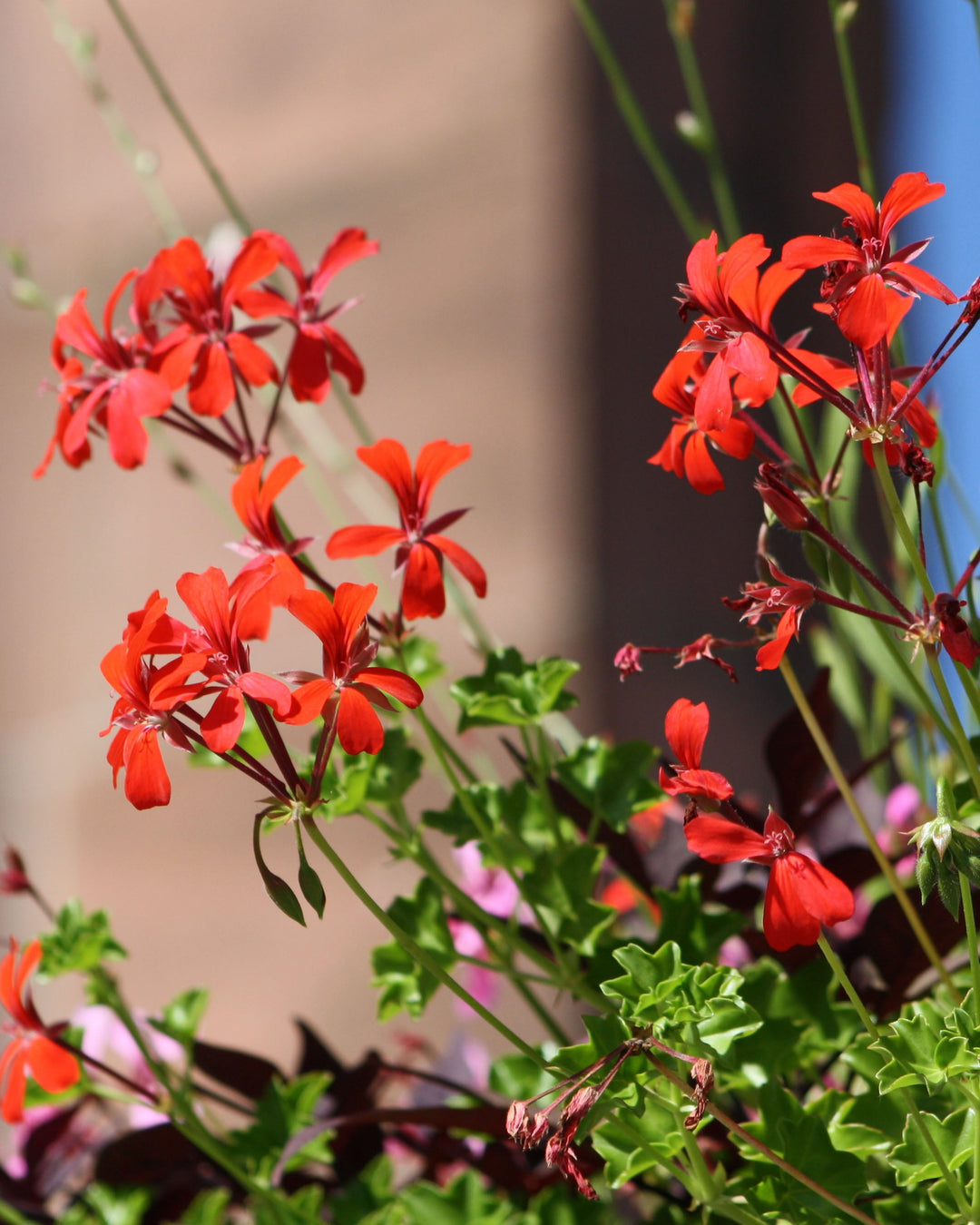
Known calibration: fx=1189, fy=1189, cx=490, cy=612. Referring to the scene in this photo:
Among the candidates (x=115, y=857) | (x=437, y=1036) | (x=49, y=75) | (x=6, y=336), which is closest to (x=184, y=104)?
(x=49, y=75)

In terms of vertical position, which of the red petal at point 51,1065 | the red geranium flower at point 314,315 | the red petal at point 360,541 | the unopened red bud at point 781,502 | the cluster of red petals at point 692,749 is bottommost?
the red petal at point 51,1065

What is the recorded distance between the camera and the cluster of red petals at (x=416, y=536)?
0.27 metres

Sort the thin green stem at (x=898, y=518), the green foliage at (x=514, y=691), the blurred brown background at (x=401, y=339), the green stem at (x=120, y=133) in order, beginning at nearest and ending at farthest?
the thin green stem at (x=898, y=518) < the green foliage at (x=514, y=691) < the green stem at (x=120, y=133) < the blurred brown background at (x=401, y=339)

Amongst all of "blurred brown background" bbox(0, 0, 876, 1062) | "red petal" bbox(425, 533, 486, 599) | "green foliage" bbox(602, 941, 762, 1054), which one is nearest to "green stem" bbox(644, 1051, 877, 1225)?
"green foliage" bbox(602, 941, 762, 1054)

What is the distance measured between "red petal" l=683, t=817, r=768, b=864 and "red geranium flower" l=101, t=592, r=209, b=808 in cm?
10

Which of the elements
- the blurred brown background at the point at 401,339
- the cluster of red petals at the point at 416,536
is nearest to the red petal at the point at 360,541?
the cluster of red petals at the point at 416,536

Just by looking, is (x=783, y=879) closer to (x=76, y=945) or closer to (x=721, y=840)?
(x=721, y=840)

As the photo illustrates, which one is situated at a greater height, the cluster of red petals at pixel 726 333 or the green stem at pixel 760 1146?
the cluster of red petals at pixel 726 333

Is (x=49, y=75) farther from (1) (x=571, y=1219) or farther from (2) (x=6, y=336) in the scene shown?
(1) (x=571, y=1219)

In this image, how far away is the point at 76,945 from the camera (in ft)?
1.22

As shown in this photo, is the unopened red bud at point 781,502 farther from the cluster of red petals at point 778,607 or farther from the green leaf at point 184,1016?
the green leaf at point 184,1016

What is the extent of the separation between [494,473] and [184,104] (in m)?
0.61

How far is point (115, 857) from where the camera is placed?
4.56ft

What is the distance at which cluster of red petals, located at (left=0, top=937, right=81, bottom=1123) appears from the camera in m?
0.31
